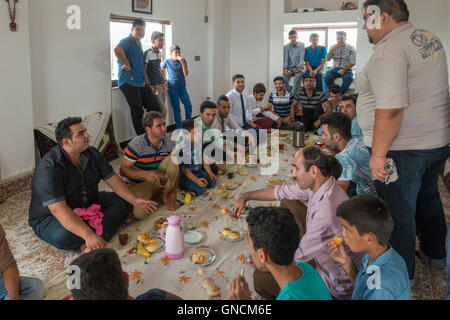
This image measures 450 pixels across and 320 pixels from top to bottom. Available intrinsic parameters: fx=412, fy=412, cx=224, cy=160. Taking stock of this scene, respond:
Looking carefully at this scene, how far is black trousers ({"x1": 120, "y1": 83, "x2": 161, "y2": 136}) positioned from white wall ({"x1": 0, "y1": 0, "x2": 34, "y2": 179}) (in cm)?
147

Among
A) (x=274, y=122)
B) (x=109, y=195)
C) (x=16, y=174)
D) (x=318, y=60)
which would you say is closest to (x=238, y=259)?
(x=109, y=195)

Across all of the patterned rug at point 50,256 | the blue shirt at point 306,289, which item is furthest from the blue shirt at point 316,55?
the blue shirt at point 306,289

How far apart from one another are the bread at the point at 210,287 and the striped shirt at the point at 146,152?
152cm

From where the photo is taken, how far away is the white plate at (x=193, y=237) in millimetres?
2359

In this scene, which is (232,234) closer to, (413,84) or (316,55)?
(413,84)

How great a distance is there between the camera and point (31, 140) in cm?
380

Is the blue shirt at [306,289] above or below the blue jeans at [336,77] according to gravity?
below

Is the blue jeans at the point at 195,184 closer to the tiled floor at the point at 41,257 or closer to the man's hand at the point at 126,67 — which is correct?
the tiled floor at the point at 41,257

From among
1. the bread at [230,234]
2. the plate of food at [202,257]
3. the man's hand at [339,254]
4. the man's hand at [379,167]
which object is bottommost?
the plate of food at [202,257]

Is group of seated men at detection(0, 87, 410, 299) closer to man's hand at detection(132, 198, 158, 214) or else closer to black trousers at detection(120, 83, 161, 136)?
man's hand at detection(132, 198, 158, 214)

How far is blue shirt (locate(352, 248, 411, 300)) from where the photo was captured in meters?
1.42

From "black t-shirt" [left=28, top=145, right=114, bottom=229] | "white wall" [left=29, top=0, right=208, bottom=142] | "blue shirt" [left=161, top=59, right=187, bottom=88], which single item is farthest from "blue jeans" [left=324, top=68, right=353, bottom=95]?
"black t-shirt" [left=28, top=145, right=114, bottom=229]
